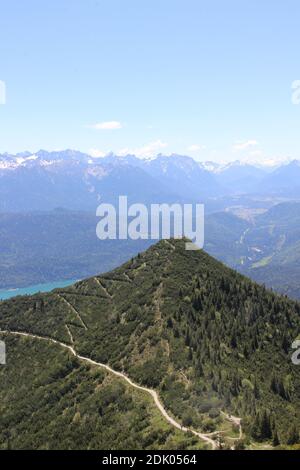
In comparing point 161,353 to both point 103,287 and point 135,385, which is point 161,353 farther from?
point 103,287

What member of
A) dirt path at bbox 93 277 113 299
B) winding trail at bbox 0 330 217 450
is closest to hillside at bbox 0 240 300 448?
dirt path at bbox 93 277 113 299

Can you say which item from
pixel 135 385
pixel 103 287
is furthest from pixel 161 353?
pixel 103 287

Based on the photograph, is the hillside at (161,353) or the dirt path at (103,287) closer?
the hillside at (161,353)

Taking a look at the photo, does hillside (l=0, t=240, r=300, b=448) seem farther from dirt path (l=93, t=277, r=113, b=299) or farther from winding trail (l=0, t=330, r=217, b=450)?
winding trail (l=0, t=330, r=217, b=450)

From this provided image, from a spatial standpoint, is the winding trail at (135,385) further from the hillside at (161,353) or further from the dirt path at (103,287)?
the dirt path at (103,287)

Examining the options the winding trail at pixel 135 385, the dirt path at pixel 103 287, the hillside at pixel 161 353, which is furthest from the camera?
the dirt path at pixel 103 287

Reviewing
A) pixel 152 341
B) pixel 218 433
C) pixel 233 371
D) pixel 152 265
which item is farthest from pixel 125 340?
pixel 218 433

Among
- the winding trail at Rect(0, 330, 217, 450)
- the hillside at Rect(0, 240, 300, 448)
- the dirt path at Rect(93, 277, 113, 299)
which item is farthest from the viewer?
the dirt path at Rect(93, 277, 113, 299)

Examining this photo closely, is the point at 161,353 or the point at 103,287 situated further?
the point at 103,287

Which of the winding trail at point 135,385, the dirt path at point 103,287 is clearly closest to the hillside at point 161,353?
the dirt path at point 103,287
